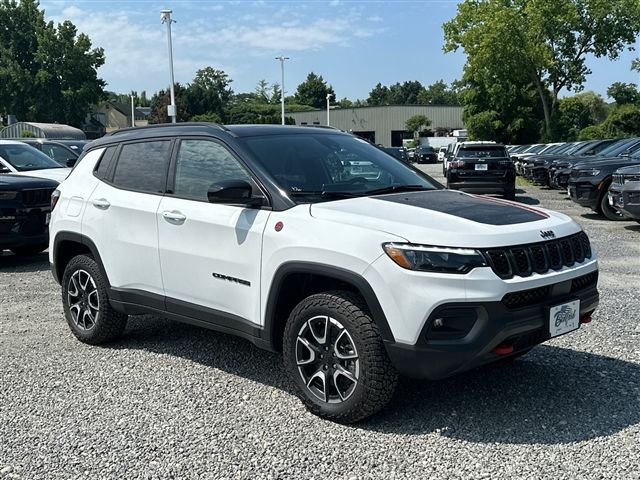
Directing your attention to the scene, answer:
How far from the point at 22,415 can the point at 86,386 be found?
52cm

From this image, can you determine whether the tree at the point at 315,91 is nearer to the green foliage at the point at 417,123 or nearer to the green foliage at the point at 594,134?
the green foliage at the point at 417,123

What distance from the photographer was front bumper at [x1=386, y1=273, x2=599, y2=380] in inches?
135

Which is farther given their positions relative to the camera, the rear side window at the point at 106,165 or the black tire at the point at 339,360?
the rear side window at the point at 106,165

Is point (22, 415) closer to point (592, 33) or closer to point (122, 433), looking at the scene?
point (122, 433)

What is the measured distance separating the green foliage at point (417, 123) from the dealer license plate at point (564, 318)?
76072 millimetres

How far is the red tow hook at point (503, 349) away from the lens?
3.55 meters

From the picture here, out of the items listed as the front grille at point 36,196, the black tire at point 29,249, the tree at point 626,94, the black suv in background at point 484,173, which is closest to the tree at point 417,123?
the tree at point 626,94

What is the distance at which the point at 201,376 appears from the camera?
4746mm

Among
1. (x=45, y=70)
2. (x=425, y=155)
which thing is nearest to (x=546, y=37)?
(x=425, y=155)

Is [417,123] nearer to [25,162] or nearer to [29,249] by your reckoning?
[25,162]

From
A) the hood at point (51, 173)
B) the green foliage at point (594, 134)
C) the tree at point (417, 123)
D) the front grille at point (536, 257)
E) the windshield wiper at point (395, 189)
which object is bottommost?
the front grille at point (536, 257)

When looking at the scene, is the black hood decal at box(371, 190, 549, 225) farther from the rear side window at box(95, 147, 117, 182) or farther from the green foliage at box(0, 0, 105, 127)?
the green foliage at box(0, 0, 105, 127)

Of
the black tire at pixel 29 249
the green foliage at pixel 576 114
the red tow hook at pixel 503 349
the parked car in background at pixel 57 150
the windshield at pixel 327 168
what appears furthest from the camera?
the green foliage at pixel 576 114

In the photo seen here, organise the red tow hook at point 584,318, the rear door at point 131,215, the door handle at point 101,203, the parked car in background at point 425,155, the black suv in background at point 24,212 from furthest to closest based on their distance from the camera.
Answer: the parked car in background at point 425,155, the black suv in background at point 24,212, the door handle at point 101,203, the rear door at point 131,215, the red tow hook at point 584,318
